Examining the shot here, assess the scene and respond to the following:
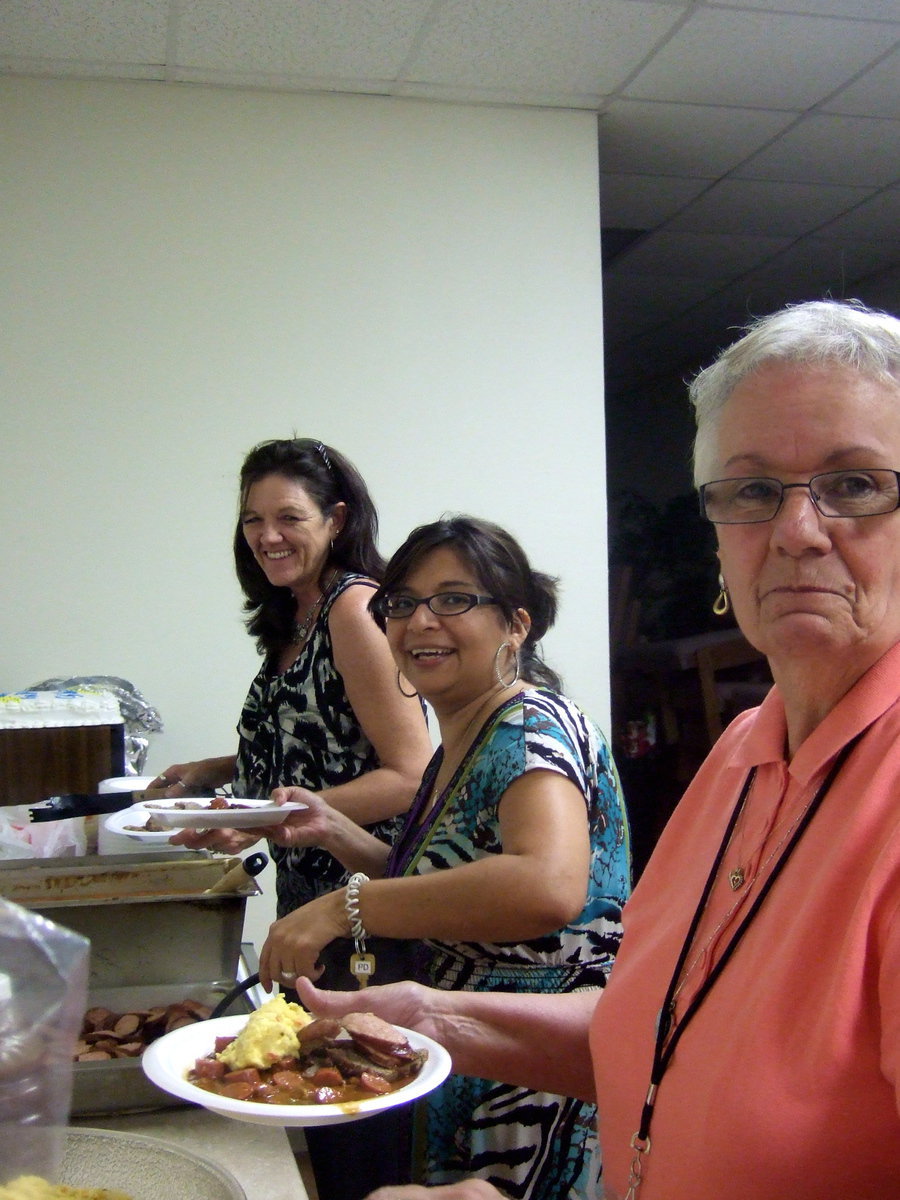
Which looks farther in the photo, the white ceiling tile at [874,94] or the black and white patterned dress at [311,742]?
the white ceiling tile at [874,94]

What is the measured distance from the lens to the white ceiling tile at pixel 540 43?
9.67 feet

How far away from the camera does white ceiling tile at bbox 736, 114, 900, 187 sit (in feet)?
12.0

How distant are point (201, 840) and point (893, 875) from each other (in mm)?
1285

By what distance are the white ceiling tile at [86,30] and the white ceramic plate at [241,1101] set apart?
2600mm

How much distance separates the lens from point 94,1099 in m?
1.10

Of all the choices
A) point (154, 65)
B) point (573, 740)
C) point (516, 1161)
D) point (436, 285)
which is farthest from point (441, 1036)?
point (154, 65)

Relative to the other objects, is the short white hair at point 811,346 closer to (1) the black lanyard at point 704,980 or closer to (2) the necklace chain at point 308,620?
(1) the black lanyard at point 704,980

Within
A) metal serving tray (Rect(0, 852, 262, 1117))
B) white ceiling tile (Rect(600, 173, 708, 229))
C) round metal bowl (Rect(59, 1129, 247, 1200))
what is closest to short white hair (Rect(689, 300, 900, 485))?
round metal bowl (Rect(59, 1129, 247, 1200))

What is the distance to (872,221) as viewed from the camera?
4547 mm

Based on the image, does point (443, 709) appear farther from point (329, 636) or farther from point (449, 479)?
point (449, 479)

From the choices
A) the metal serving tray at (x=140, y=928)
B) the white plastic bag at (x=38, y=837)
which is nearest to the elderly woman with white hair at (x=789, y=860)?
the metal serving tray at (x=140, y=928)

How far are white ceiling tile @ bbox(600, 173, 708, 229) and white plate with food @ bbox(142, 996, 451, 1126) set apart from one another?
3534 millimetres

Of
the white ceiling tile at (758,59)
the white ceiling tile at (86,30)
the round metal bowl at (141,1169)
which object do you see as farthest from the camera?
the white ceiling tile at (758,59)

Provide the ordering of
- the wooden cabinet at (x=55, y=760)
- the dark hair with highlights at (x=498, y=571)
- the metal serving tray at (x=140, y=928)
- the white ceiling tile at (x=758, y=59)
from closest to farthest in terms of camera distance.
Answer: the metal serving tray at (x=140, y=928)
the dark hair with highlights at (x=498, y=571)
the wooden cabinet at (x=55, y=760)
the white ceiling tile at (x=758, y=59)
